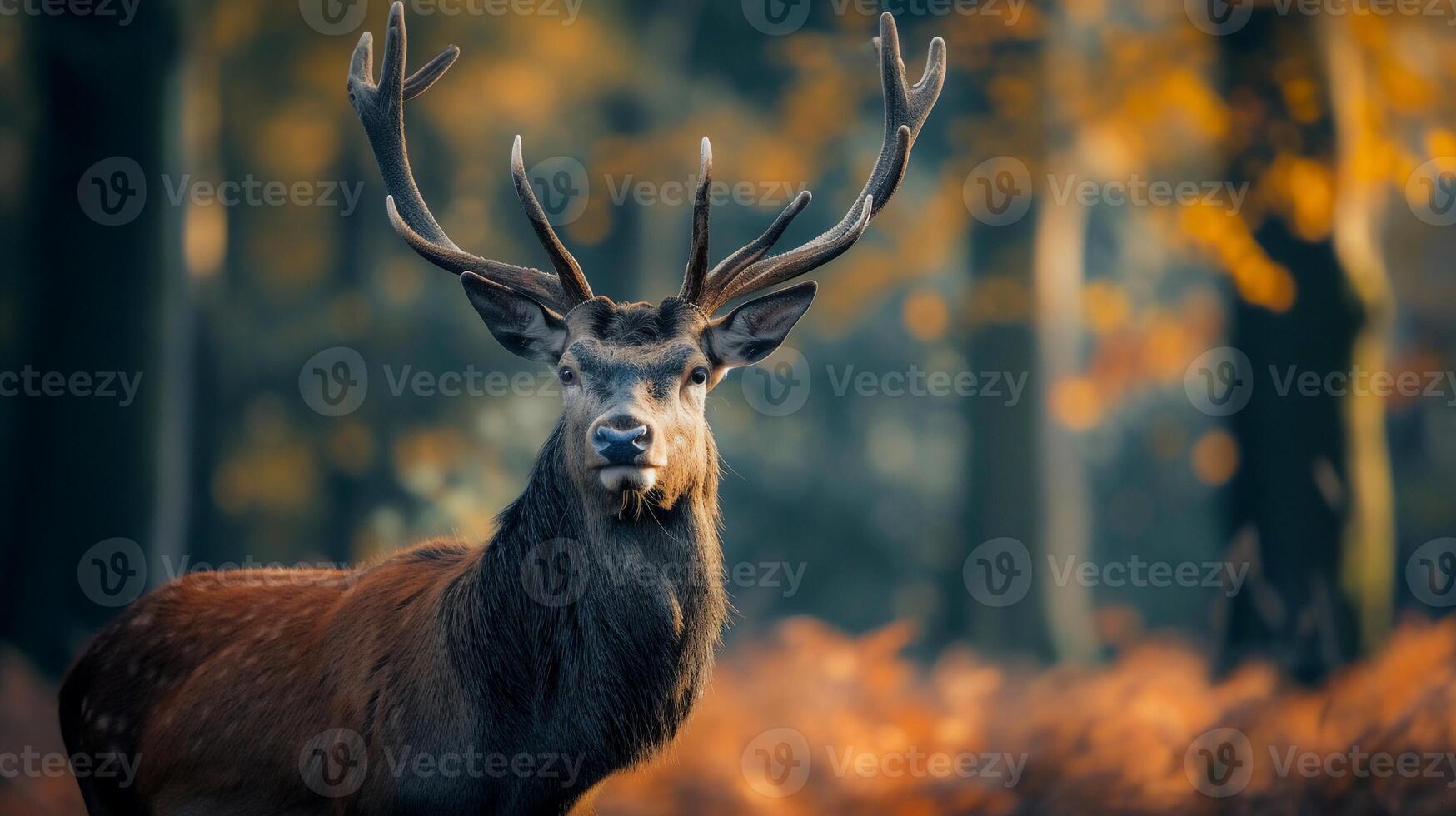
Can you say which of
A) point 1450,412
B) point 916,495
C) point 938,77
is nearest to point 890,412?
point 916,495

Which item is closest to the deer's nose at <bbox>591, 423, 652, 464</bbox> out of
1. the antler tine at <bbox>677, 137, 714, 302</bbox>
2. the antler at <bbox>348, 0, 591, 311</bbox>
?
the antler tine at <bbox>677, 137, 714, 302</bbox>

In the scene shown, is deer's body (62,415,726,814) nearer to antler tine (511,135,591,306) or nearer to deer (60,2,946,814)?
deer (60,2,946,814)

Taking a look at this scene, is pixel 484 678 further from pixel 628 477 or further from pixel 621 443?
pixel 621 443

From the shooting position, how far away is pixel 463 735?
5129mm

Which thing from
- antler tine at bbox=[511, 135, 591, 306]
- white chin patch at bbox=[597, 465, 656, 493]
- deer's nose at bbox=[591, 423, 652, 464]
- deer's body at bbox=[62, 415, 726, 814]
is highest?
antler tine at bbox=[511, 135, 591, 306]

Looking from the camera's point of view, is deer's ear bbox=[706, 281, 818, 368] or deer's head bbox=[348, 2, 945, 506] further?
deer's ear bbox=[706, 281, 818, 368]

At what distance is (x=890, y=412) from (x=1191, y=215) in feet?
39.6

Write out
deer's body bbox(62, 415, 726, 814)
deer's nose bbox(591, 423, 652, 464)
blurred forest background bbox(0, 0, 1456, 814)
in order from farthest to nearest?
blurred forest background bbox(0, 0, 1456, 814) → deer's body bbox(62, 415, 726, 814) → deer's nose bbox(591, 423, 652, 464)

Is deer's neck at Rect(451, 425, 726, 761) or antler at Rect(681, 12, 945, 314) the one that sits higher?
antler at Rect(681, 12, 945, 314)

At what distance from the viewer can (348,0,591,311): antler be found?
5867 millimetres

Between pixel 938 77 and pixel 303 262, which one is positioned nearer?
pixel 938 77

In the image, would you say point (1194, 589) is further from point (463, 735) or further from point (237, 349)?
point (463, 735)

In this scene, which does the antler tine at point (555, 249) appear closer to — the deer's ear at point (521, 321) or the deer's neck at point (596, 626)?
the deer's ear at point (521, 321)

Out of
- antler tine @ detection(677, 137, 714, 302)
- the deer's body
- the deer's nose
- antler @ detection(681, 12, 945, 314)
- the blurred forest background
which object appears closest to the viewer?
the deer's nose
